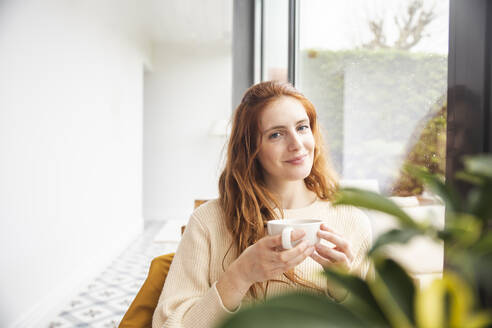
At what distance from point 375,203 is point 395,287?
59 millimetres

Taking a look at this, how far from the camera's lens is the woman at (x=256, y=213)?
Answer: 3.17 feet

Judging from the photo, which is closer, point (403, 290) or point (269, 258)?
point (403, 290)

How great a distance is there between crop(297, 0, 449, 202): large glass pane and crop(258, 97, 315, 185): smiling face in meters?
0.30

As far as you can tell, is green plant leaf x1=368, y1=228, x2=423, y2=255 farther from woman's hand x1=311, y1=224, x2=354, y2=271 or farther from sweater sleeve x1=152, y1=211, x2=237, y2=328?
sweater sleeve x1=152, y1=211, x2=237, y2=328

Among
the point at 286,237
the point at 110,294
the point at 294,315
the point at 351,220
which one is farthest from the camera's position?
the point at 110,294

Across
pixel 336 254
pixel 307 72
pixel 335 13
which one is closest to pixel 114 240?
pixel 307 72

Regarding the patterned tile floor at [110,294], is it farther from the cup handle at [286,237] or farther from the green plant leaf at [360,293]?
the green plant leaf at [360,293]

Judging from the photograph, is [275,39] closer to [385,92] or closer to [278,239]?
[385,92]

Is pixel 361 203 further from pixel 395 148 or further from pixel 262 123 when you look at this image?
pixel 395 148

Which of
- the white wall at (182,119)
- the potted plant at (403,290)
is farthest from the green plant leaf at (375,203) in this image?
the white wall at (182,119)

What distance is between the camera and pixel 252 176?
1265mm

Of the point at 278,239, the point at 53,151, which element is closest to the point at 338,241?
the point at 278,239

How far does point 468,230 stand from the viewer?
0.24 meters

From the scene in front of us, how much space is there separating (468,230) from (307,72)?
6.70ft
